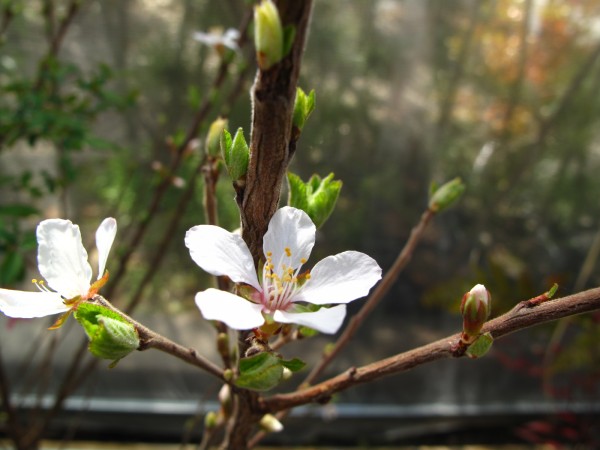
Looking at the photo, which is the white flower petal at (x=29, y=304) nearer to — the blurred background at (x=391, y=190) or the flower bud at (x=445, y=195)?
the flower bud at (x=445, y=195)

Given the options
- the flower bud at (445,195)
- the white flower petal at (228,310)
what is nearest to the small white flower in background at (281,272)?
the white flower petal at (228,310)

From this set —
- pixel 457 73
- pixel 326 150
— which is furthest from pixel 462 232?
pixel 326 150

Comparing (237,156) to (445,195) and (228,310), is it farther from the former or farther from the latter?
(445,195)

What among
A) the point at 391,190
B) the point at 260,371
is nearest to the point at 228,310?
the point at 260,371

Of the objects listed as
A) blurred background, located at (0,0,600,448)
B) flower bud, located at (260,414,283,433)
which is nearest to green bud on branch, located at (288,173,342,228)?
flower bud, located at (260,414,283,433)

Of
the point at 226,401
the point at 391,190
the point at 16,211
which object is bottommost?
the point at 226,401

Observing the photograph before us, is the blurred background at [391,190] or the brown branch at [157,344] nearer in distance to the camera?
the brown branch at [157,344]

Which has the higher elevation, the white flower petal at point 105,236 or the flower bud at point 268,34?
the flower bud at point 268,34
